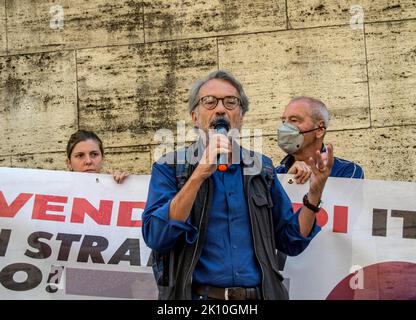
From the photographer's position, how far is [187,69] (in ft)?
24.2

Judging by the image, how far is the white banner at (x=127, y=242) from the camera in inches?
221

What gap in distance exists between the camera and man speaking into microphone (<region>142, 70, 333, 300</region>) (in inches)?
161

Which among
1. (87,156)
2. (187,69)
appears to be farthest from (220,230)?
(187,69)

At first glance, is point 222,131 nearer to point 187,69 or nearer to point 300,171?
point 300,171

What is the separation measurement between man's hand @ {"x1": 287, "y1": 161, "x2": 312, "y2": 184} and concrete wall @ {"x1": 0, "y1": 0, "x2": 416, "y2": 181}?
4.58 ft

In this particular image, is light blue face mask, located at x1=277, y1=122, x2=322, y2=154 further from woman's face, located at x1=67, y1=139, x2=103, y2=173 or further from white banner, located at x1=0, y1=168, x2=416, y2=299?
woman's face, located at x1=67, y1=139, x2=103, y2=173

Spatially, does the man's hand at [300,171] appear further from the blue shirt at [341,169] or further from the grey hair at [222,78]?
the grey hair at [222,78]

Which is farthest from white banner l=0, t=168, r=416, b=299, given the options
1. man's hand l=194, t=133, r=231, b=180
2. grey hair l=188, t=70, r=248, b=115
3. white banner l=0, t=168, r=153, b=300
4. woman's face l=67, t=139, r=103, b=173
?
man's hand l=194, t=133, r=231, b=180

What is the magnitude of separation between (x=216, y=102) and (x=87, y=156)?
185cm

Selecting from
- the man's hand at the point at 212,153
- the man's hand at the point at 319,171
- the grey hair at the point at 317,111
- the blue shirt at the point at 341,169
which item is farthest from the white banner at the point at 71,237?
the man's hand at the point at 212,153

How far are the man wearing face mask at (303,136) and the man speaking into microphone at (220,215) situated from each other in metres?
1.19

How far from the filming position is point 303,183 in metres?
5.78
